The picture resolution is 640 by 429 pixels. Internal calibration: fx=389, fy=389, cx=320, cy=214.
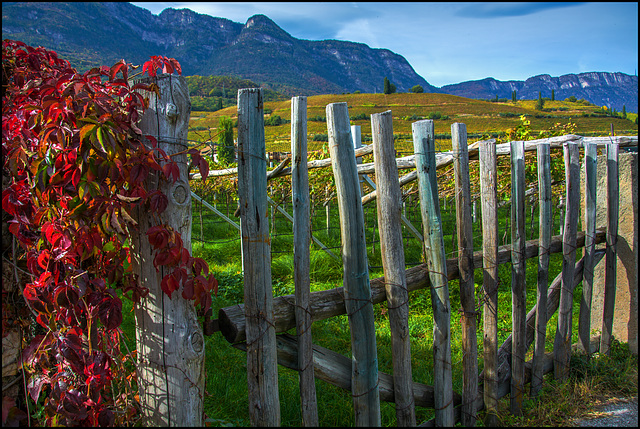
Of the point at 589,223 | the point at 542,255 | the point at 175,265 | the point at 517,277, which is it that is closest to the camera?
the point at 175,265

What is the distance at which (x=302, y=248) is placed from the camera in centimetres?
187

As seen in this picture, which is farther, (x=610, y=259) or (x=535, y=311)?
→ (x=610, y=259)

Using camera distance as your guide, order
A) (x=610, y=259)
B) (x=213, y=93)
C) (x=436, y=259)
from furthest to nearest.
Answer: (x=213, y=93), (x=610, y=259), (x=436, y=259)

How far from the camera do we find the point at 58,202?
153 cm

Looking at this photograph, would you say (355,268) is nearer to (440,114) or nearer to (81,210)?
(81,210)

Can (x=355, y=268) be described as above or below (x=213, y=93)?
below

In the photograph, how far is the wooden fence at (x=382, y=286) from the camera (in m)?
1.80

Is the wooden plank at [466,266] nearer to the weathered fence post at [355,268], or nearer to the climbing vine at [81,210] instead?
the weathered fence post at [355,268]

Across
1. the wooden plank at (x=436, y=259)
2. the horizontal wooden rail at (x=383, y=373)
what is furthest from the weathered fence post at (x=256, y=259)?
the wooden plank at (x=436, y=259)

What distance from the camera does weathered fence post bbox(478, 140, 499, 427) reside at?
99.6 inches

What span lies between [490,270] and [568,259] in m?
0.99

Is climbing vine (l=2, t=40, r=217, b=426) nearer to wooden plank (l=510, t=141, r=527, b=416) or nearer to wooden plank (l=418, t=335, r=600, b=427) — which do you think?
wooden plank (l=418, t=335, r=600, b=427)

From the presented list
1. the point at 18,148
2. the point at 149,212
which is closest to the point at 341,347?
the point at 149,212

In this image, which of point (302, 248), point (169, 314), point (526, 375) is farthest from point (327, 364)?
point (526, 375)
